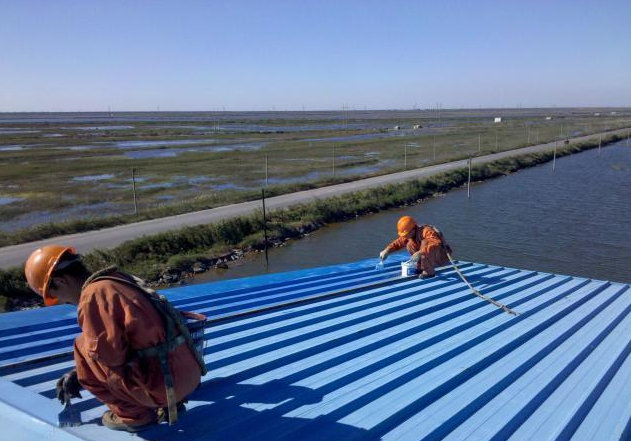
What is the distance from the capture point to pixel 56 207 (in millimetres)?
22375

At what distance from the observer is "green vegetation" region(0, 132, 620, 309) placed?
13242mm

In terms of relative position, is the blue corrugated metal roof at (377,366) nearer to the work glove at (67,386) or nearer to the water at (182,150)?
the work glove at (67,386)

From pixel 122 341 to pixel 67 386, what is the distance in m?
0.69

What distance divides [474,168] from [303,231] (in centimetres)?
1782

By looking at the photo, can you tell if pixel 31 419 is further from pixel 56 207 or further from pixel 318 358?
pixel 56 207

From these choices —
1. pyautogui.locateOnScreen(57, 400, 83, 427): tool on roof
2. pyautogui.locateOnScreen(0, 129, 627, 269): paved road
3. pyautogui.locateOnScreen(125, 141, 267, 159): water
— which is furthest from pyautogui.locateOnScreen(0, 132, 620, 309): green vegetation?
pyautogui.locateOnScreen(125, 141, 267, 159): water

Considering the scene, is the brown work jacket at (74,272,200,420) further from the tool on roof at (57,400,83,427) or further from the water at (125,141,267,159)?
the water at (125,141,267,159)

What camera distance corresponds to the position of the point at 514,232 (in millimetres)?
19422

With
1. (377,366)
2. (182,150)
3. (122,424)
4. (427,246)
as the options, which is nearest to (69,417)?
(122,424)

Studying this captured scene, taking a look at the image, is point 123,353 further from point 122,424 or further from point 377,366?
point 377,366

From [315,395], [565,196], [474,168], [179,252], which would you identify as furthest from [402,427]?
[474,168]

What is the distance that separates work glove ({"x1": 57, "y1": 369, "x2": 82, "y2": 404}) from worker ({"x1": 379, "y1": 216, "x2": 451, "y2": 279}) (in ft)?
16.7

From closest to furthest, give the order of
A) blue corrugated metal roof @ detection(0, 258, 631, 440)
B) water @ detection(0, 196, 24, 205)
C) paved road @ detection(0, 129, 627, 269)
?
blue corrugated metal roof @ detection(0, 258, 631, 440) → paved road @ detection(0, 129, 627, 269) → water @ detection(0, 196, 24, 205)

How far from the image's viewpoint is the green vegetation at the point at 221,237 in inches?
521
